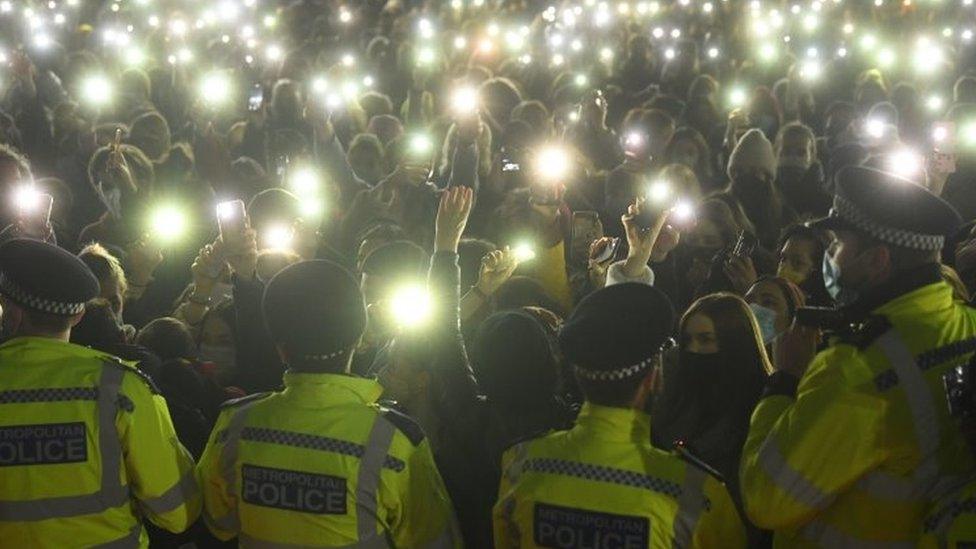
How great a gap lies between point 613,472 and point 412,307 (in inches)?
65.9

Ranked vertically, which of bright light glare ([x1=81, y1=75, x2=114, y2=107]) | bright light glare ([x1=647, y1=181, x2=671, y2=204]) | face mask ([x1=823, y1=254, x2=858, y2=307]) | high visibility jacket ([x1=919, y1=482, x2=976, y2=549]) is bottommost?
high visibility jacket ([x1=919, y1=482, x2=976, y2=549])

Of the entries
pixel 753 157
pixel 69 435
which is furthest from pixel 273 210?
pixel 753 157

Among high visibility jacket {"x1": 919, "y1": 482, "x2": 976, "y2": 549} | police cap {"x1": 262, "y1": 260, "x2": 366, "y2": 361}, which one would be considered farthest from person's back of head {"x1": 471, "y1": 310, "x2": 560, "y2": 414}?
high visibility jacket {"x1": 919, "y1": 482, "x2": 976, "y2": 549}

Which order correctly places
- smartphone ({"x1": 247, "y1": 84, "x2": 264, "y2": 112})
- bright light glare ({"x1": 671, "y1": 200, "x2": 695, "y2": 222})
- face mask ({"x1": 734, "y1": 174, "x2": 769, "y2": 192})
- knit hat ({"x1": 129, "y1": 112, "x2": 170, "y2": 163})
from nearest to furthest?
bright light glare ({"x1": 671, "y1": 200, "x2": 695, "y2": 222}), face mask ({"x1": 734, "y1": 174, "x2": 769, "y2": 192}), knit hat ({"x1": 129, "y1": 112, "x2": 170, "y2": 163}), smartphone ({"x1": 247, "y1": 84, "x2": 264, "y2": 112})

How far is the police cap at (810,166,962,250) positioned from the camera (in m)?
3.13

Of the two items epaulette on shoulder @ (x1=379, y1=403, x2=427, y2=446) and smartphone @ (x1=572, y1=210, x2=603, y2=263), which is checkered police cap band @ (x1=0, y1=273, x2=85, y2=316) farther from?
smartphone @ (x1=572, y1=210, x2=603, y2=263)

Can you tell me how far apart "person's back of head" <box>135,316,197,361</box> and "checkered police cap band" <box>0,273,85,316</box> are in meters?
1.54

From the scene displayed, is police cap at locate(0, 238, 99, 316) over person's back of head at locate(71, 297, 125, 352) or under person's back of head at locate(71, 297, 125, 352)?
over

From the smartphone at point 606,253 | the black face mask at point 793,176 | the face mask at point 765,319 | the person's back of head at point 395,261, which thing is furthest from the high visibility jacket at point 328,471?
the black face mask at point 793,176

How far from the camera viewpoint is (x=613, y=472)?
3.02 m

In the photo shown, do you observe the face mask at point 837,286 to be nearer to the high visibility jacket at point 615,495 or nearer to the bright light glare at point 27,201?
the high visibility jacket at point 615,495

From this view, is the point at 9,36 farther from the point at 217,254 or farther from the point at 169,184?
the point at 217,254

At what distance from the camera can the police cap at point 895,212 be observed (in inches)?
123

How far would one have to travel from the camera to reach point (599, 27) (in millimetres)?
19172
